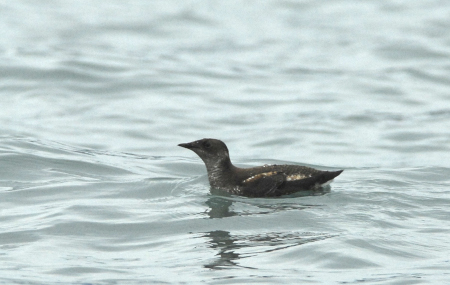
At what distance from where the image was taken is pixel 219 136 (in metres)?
17.0

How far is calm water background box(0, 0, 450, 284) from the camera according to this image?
8.29 m

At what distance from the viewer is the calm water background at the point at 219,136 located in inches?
326

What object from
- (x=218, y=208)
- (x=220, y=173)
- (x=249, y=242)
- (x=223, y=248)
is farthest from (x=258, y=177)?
(x=223, y=248)

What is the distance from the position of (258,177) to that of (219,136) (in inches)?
245

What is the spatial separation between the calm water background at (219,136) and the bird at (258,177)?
7.2 inches

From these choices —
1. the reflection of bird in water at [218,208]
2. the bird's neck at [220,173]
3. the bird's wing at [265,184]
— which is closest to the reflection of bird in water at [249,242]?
the reflection of bird in water at [218,208]

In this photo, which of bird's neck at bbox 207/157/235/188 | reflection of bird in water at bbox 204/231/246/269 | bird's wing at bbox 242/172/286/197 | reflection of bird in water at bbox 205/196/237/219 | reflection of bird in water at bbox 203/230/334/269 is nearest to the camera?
reflection of bird in water at bbox 204/231/246/269

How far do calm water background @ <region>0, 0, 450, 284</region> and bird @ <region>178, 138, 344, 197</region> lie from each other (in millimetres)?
184

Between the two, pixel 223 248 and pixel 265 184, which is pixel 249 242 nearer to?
pixel 223 248

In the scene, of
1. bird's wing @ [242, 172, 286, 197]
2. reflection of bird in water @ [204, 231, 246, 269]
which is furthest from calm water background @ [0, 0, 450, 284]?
bird's wing @ [242, 172, 286, 197]

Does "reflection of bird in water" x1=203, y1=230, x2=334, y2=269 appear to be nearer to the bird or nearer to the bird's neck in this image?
the bird

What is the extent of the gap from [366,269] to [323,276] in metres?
0.52

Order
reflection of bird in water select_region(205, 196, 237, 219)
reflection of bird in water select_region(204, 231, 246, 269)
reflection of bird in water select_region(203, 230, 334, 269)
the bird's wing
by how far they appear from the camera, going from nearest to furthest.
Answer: reflection of bird in water select_region(204, 231, 246, 269) < reflection of bird in water select_region(203, 230, 334, 269) < reflection of bird in water select_region(205, 196, 237, 219) < the bird's wing

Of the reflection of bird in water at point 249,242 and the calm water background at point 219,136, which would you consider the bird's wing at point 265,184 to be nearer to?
the calm water background at point 219,136
